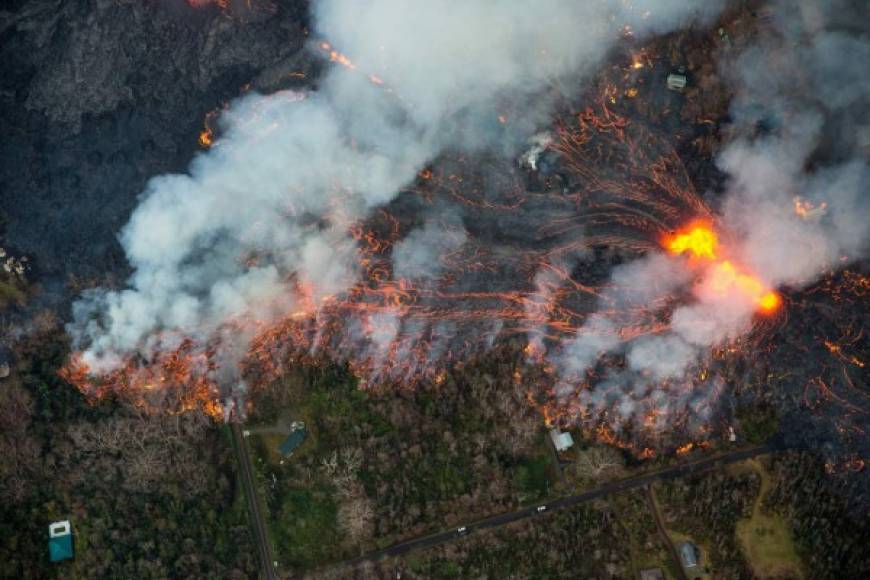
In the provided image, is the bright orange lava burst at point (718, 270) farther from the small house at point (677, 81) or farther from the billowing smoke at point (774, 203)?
the small house at point (677, 81)

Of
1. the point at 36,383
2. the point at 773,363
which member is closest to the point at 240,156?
the point at 36,383

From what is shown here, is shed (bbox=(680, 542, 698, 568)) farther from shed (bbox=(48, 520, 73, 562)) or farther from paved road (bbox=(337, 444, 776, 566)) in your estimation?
shed (bbox=(48, 520, 73, 562))

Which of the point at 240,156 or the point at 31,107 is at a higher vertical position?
Answer: the point at 31,107

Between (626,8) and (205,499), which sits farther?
(626,8)

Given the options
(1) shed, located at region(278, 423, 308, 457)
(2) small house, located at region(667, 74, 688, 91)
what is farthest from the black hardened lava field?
(2) small house, located at region(667, 74, 688, 91)

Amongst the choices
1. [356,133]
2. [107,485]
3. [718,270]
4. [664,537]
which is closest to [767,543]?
[664,537]

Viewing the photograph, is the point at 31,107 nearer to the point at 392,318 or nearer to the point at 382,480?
the point at 392,318
